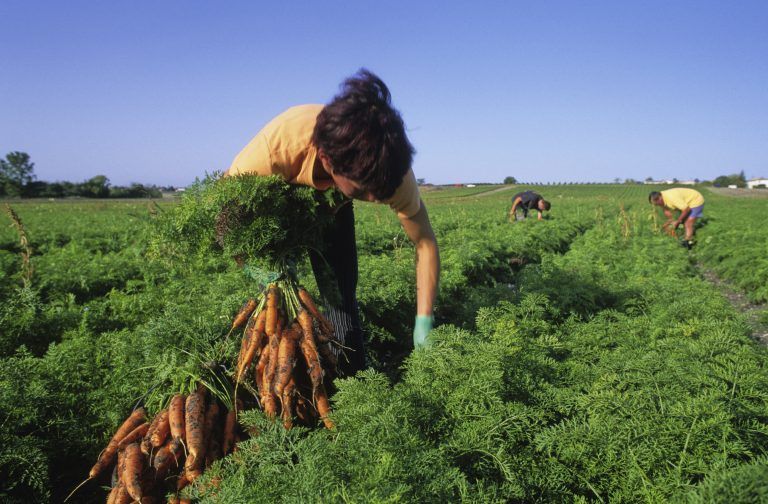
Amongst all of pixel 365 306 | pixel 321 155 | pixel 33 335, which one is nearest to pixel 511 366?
pixel 321 155

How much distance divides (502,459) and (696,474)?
2.68ft

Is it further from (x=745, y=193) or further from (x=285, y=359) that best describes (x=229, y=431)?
(x=745, y=193)

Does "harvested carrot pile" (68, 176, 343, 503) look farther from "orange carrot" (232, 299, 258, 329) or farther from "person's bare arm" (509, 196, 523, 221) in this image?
"person's bare arm" (509, 196, 523, 221)

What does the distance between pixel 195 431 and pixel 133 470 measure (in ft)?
1.11

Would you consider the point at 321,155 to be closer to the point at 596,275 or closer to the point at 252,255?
the point at 252,255

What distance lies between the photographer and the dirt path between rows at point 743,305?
5650 mm

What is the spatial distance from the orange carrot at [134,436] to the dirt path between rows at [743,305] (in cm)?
610

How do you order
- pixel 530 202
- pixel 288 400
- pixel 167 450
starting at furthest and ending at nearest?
pixel 530 202 → pixel 288 400 → pixel 167 450

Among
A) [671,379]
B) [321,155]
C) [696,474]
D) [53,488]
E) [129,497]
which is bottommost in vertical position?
[53,488]

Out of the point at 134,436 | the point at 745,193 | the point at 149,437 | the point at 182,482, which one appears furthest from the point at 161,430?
the point at 745,193

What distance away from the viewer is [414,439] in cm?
188

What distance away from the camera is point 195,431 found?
2451mm

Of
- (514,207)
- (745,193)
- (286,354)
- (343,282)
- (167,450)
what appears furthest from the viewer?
(745,193)

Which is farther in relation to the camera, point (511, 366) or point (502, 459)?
point (511, 366)
